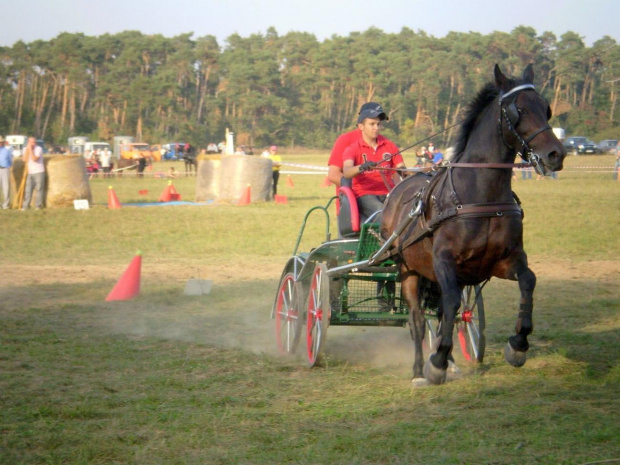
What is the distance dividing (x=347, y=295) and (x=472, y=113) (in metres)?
1.78

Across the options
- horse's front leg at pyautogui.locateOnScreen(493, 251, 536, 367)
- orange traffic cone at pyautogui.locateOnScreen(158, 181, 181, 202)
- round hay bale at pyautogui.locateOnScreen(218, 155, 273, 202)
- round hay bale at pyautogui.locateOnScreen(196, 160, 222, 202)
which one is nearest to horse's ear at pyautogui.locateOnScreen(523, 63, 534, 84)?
horse's front leg at pyautogui.locateOnScreen(493, 251, 536, 367)

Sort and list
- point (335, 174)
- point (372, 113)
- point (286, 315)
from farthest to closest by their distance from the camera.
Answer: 1. point (286, 315)
2. point (335, 174)
3. point (372, 113)

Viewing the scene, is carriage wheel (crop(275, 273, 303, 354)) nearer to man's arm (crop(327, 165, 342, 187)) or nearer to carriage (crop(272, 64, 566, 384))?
carriage (crop(272, 64, 566, 384))

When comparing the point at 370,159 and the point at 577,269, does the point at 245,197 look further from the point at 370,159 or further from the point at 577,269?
the point at 370,159

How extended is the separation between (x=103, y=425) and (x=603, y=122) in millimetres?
34620

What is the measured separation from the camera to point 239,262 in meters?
13.0

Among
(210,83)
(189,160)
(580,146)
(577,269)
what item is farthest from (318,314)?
(210,83)

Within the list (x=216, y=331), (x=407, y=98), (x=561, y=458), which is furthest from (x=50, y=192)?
(x=407, y=98)

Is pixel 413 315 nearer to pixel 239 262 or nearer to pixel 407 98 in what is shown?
pixel 239 262

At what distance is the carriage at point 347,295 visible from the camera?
6.55 metres

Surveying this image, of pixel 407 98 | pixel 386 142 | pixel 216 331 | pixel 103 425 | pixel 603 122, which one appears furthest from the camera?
pixel 407 98

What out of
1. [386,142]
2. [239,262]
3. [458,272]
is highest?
[386,142]

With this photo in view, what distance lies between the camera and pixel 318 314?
6.75m

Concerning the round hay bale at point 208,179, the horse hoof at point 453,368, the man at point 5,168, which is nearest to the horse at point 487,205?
the horse hoof at point 453,368
